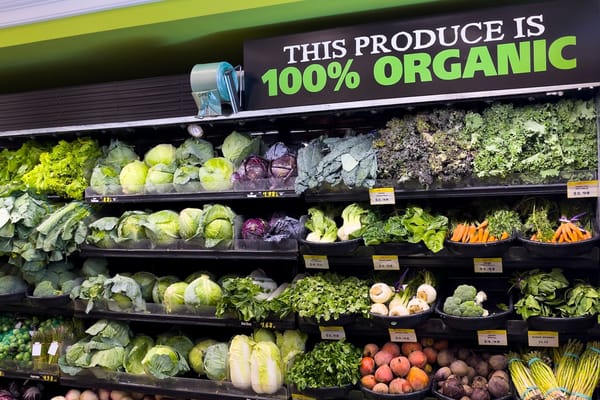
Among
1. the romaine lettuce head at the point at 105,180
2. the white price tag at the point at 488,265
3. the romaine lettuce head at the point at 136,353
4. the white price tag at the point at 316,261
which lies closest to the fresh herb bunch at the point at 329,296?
the white price tag at the point at 316,261

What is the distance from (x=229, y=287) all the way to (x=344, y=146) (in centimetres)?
112

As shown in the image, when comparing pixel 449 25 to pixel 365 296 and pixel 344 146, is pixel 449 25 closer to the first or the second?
pixel 344 146

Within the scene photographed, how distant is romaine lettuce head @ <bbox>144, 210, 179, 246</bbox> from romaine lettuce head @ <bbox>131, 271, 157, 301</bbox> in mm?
365

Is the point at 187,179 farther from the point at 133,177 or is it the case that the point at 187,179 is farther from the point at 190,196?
the point at 133,177

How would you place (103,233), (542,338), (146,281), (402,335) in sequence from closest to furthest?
(542,338) → (402,335) → (103,233) → (146,281)

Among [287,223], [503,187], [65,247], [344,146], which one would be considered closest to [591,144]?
[503,187]

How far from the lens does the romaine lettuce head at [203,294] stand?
146 inches

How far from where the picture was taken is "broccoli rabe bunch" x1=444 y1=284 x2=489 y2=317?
9.85 ft

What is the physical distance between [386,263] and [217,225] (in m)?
1.11

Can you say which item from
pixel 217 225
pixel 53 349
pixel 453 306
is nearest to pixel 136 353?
pixel 53 349

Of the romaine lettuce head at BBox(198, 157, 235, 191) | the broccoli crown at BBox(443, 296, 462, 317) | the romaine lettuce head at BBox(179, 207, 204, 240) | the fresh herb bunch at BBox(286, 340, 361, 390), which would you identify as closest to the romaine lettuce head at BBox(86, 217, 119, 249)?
the romaine lettuce head at BBox(179, 207, 204, 240)

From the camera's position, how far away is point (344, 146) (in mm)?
3357

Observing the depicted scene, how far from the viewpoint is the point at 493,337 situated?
3.06 metres

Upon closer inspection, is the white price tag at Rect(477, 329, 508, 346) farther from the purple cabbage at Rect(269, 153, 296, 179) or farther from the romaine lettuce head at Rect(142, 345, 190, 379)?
the romaine lettuce head at Rect(142, 345, 190, 379)
